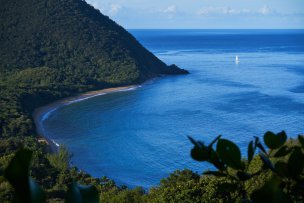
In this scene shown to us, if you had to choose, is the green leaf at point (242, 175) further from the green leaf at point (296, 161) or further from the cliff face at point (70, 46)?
the cliff face at point (70, 46)

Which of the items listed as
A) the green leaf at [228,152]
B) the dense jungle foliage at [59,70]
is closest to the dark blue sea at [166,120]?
the dense jungle foliage at [59,70]

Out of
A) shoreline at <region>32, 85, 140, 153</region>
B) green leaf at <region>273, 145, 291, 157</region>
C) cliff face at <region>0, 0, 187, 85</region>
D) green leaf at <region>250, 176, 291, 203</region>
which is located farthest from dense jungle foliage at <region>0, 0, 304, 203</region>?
green leaf at <region>250, 176, 291, 203</region>

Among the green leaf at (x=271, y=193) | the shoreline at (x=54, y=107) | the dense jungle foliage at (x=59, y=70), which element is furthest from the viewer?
the shoreline at (x=54, y=107)

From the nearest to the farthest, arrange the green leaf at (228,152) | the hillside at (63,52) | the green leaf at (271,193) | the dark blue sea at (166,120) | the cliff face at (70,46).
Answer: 1. the green leaf at (271,193)
2. the green leaf at (228,152)
3. the dark blue sea at (166,120)
4. the hillside at (63,52)
5. the cliff face at (70,46)

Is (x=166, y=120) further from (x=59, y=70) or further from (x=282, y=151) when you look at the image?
(x=282, y=151)

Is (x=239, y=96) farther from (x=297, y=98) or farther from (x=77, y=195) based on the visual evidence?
(x=77, y=195)
